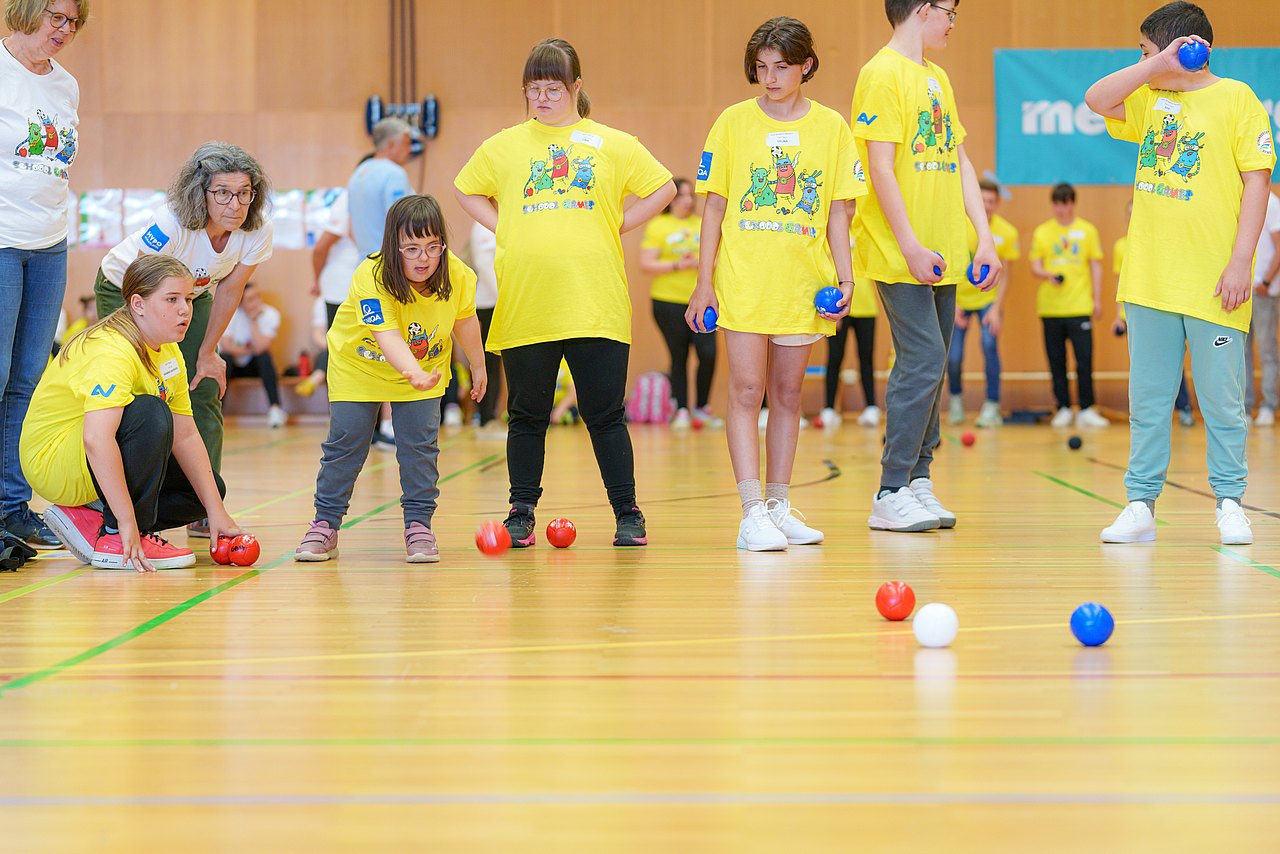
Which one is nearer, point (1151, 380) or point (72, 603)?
point (72, 603)

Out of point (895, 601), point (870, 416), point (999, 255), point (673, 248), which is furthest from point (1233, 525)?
point (999, 255)

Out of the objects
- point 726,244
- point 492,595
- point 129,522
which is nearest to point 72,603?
point 129,522

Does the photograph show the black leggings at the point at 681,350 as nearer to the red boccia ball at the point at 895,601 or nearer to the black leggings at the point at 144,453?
the black leggings at the point at 144,453

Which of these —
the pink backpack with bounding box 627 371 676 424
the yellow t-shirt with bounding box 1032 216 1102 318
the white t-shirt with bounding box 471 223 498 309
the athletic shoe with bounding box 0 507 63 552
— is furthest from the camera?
the pink backpack with bounding box 627 371 676 424

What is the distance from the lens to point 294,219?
1101cm

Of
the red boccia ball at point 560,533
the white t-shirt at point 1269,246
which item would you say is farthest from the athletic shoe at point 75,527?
the white t-shirt at point 1269,246

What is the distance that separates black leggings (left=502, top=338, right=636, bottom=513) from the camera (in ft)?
13.1

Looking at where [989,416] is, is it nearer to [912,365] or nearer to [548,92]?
[912,365]

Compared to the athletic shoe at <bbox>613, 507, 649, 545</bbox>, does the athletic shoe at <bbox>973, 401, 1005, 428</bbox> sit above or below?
above

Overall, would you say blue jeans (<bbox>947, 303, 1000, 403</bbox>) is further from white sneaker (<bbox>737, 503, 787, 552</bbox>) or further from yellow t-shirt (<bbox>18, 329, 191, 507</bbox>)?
yellow t-shirt (<bbox>18, 329, 191, 507</bbox>)

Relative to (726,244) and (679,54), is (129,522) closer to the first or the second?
(726,244)

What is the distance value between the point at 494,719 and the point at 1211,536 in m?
2.79

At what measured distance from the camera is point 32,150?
155 inches

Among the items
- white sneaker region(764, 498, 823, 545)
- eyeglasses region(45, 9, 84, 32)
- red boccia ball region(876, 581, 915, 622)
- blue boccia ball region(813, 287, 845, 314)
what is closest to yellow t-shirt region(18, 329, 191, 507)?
eyeglasses region(45, 9, 84, 32)
